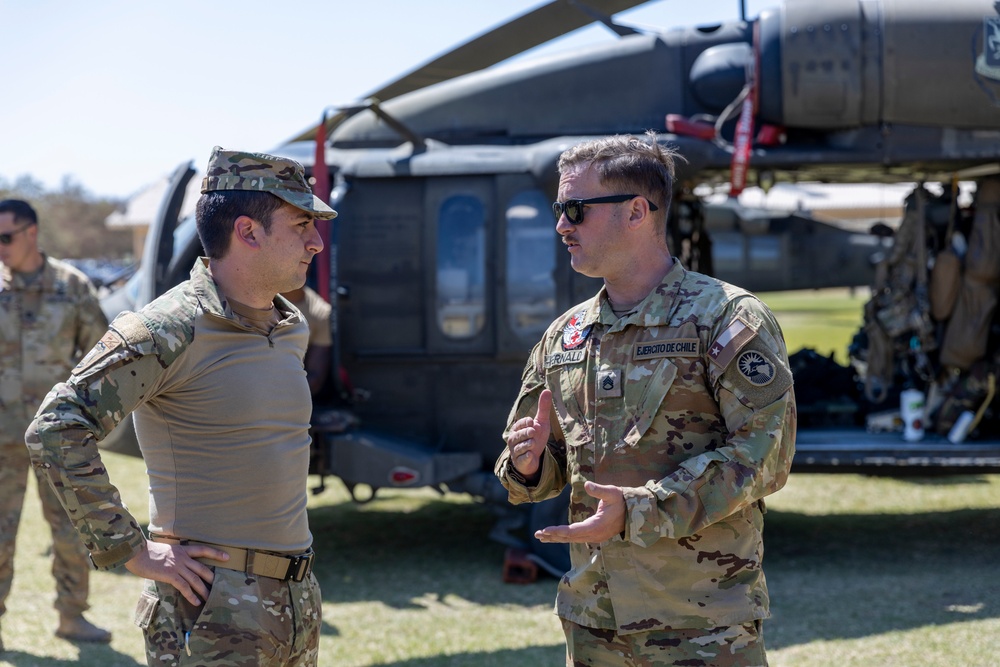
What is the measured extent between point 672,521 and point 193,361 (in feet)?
3.96

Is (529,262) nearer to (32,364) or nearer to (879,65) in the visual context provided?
(879,65)

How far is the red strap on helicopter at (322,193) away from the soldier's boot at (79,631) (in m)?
2.16

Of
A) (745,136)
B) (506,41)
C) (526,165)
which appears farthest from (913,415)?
(506,41)

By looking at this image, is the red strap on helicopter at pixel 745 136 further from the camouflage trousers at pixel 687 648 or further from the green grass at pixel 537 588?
the camouflage trousers at pixel 687 648

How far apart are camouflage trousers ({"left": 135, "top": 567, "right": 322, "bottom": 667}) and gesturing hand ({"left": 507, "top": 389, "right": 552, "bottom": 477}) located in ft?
2.31

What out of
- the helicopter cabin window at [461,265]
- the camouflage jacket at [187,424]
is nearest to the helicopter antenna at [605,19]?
the helicopter cabin window at [461,265]

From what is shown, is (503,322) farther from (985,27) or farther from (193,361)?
(193,361)

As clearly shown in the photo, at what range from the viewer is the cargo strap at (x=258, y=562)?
2.57 m

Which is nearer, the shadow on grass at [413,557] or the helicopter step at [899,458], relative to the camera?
the shadow on grass at [413,557]

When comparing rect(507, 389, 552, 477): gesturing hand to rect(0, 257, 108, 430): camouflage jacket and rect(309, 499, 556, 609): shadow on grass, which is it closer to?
rect(309, 499, 556, 609): shadow on grass

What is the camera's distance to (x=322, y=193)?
6.19 meters

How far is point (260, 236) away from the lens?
8.73 ft

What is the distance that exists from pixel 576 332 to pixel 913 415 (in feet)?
15.5

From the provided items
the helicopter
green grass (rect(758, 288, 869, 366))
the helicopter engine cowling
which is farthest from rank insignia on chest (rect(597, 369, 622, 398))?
green grass (rect(758, 288, 869, 366))
